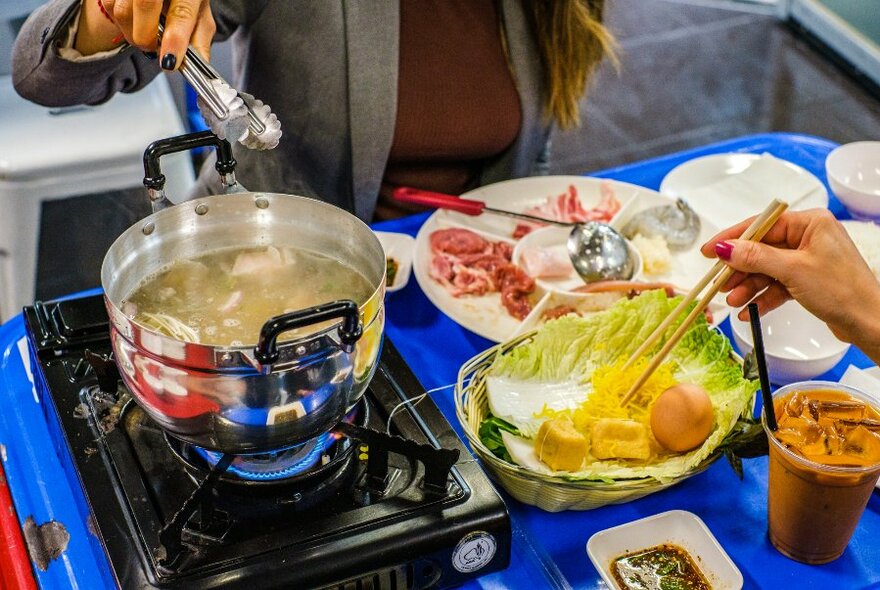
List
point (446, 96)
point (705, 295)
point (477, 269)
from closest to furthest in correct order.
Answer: point (705, 295)
point (477, 269)
point (446, 96)

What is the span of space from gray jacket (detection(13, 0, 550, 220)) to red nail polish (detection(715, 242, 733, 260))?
98 centimetres

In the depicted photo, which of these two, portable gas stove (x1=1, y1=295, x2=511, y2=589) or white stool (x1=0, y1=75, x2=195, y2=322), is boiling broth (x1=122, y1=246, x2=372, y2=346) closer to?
portable gas stove (x1=1, y1=295, x2=511, y2=589)

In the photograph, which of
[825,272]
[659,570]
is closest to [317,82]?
[825,272]

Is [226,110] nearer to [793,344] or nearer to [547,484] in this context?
[547,484]

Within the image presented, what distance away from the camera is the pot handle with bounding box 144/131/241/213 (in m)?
1.38

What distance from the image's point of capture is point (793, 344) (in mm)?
1872

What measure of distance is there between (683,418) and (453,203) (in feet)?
2.80

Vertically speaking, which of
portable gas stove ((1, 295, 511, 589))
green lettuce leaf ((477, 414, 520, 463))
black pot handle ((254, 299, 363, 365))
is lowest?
green lettuce leaf ((477, 414, 520, 463))

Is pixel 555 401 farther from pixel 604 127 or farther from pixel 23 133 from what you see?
pixel 604 127

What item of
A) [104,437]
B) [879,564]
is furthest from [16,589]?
[879,564]

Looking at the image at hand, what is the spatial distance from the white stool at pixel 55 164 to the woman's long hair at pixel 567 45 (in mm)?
1331

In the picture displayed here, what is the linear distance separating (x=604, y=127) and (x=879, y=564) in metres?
3.68

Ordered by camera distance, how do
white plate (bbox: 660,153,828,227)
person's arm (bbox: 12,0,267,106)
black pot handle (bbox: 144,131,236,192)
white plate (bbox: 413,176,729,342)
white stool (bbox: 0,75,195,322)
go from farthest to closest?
white stool (bbox: 0,75,195,322) < white plate (bbox: 660,153,828,227) < white plate (bbox: 413,176,729,342) < person's arm (bbox: 12,0,267,106) < black pot handle (bbox: 144,131,236,192)

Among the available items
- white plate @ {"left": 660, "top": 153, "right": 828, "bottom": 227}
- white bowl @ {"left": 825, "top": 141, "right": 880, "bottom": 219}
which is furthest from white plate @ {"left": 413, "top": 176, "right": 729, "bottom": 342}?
white bowl @ {"left": 825, "top": 141, "right": 880, "bottom": 219}
